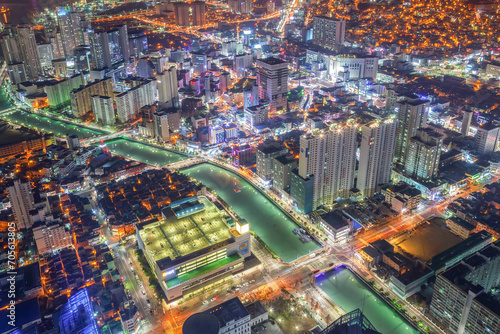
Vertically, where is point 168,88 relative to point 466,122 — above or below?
above

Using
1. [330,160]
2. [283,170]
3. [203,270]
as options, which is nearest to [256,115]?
[283,170]

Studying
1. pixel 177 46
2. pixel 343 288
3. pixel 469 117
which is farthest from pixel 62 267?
pixel 177 46

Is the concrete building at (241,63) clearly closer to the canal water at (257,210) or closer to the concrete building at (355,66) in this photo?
the concrete building at (355,66)

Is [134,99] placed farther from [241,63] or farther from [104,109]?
[241,63]

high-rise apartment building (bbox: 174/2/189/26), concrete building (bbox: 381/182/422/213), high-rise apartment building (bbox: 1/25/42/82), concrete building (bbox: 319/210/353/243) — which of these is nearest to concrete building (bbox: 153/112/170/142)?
concrete building (bbox: 319/210/353/243)

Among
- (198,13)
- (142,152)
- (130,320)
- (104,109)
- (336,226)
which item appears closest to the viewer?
(130,320)
